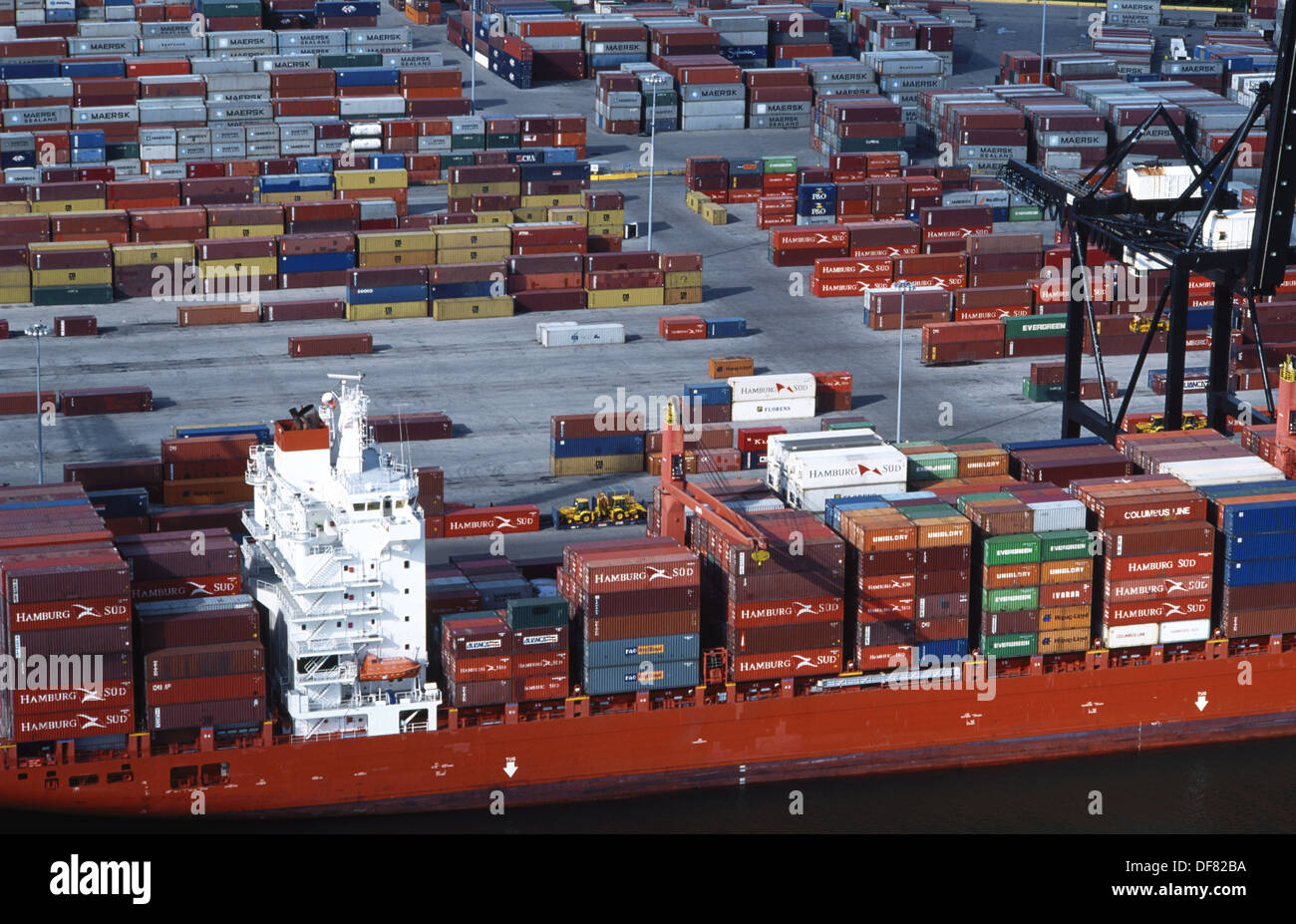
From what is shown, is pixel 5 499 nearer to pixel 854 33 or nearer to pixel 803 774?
pixel 803 774

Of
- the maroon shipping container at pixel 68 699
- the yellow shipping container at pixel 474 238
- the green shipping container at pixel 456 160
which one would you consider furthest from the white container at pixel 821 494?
the green shipping container at pixel 456 160

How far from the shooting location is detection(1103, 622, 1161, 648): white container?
7394 centimetres

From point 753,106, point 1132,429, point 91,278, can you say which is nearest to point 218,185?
point 91,278

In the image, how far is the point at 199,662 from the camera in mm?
65062

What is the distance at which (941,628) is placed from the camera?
7212 cm

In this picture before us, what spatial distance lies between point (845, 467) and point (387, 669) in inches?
714

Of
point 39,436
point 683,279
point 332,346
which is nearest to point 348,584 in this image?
point 39,436

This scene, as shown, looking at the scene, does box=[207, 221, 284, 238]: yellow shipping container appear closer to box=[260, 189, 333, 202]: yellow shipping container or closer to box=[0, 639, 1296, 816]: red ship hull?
box=[260, 189, 333, 202]: yellow shipping container

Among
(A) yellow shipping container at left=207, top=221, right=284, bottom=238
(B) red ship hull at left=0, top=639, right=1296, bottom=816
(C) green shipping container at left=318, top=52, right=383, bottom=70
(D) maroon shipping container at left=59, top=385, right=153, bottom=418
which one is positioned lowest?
(B) red ship hull at left=0, top=639, right=1296, bottom=816

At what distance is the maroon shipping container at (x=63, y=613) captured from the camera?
6334 centimetres

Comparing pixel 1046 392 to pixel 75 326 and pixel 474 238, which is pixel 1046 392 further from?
pixel 75 326

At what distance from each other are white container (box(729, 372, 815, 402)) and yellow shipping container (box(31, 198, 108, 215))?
4330 centimetres

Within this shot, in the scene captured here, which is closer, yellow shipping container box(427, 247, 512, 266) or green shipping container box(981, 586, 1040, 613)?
green shipping container box(981, 586, 1040, 613)

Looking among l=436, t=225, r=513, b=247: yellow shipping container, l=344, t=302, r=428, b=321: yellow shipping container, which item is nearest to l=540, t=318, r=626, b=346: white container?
l=344, t=302, r=428, b=321: yellow shipping container
